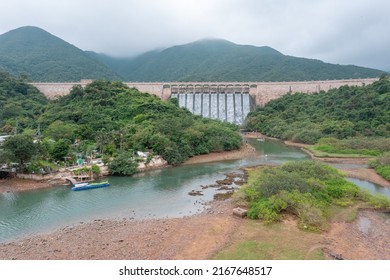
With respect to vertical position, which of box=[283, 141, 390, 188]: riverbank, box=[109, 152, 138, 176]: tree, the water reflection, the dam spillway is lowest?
the water reflection

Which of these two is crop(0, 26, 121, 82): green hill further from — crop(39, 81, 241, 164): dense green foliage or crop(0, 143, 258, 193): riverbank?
crop(0, 143, 258, 193): riverbank

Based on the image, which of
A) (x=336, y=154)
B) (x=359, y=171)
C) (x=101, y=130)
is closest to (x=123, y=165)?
(x=101, y=130)

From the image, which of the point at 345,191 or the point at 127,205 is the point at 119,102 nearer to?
the point at 127,205

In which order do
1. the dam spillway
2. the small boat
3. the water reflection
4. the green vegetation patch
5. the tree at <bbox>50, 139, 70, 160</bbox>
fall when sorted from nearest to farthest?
the small boat
the water reflection
the green vegetation patch
the tree at <bbox>50, 139, 70, 160</bbox>
the dam spillway

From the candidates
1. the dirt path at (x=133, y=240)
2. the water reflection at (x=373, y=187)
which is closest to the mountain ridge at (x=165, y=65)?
the water reflection at (x=373, y=187)

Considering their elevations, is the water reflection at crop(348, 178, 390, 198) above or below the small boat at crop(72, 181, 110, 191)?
below

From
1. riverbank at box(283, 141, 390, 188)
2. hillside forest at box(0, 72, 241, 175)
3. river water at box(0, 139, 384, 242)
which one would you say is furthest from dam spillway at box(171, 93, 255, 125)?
river water at box(0, 139, 384, 242)
